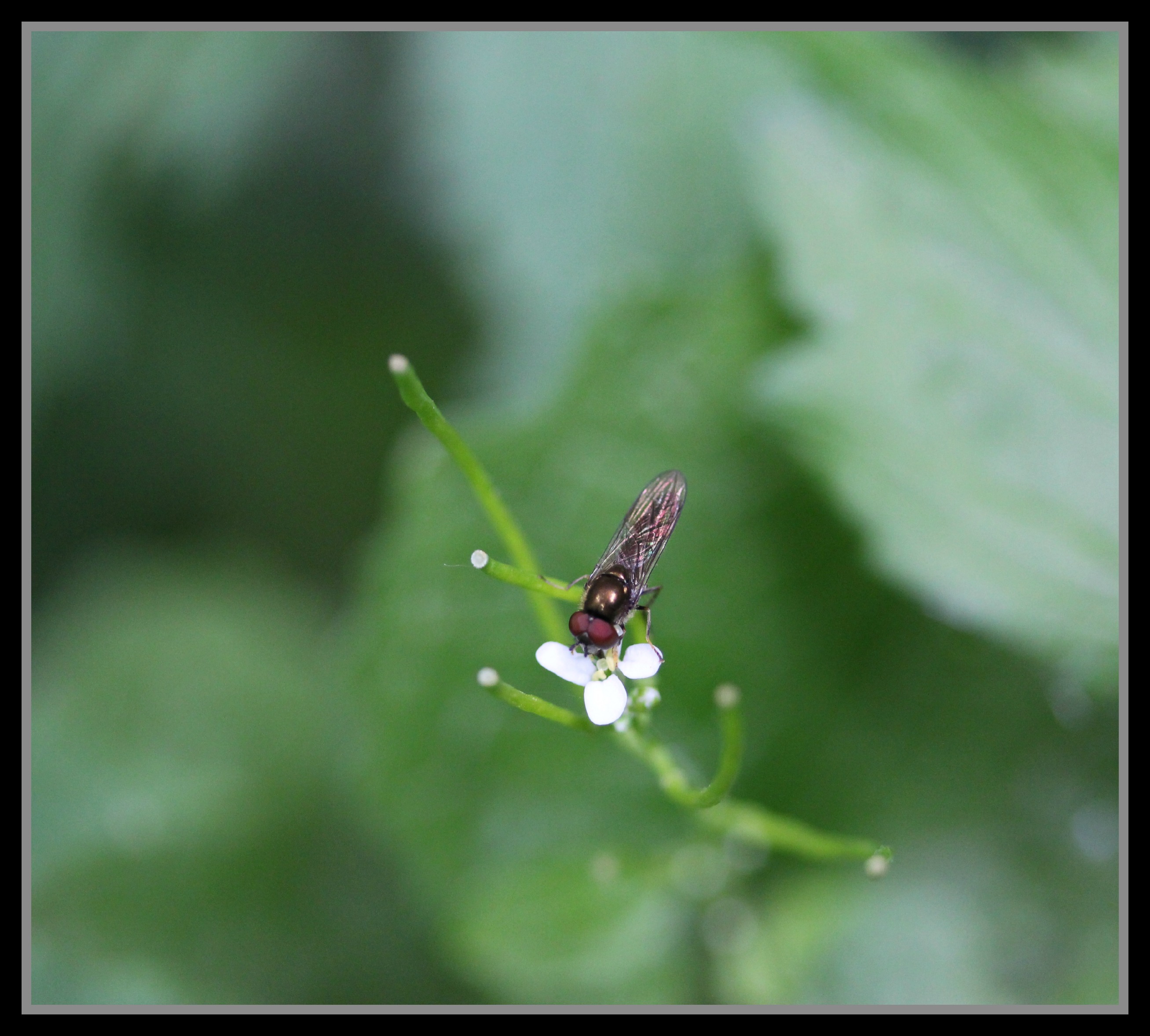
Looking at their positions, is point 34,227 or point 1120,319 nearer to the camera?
point 1120,319

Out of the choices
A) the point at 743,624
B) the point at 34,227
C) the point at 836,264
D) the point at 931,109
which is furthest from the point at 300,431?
the point at 931,109

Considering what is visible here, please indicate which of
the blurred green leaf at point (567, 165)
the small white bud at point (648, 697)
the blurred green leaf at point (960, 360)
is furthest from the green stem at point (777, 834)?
the blurred green leaf at point (567, 165)

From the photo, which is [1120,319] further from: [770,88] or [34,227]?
[34,227]

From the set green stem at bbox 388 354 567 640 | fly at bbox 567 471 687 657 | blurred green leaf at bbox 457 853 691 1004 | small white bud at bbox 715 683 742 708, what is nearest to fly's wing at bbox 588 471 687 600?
fly at bbox 567 471 687 657

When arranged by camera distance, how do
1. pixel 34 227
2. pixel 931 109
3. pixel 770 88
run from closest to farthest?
pixel 931 109 < pixel 770 88 < pixel 34 227

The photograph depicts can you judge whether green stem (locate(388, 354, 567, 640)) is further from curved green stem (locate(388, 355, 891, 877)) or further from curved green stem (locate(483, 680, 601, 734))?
curved green stem (locate(483, 680, 601, 734))

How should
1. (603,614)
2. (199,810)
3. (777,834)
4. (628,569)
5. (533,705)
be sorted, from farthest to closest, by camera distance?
(199,810) < (777,834) < (628,569) < (603,614) < (533,705)

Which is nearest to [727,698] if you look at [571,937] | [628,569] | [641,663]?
[641,663]

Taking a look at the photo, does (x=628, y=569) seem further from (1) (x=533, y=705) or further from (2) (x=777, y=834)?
(2) (x=777, y=834)

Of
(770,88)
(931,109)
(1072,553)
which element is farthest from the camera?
(770,88)
